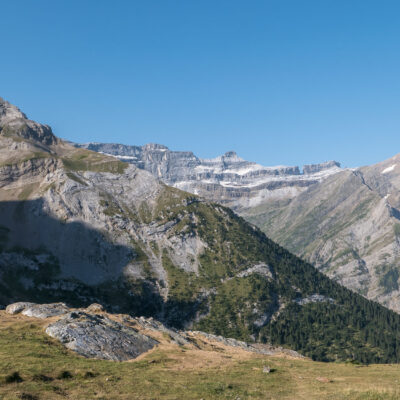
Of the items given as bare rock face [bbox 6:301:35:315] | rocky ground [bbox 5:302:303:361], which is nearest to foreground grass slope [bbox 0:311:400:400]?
rocky ground [bbox 5:302:303:361]

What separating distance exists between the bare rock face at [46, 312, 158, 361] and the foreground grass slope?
3.30 meters

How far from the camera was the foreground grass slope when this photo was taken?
42312 mm

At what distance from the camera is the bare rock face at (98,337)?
242 feet

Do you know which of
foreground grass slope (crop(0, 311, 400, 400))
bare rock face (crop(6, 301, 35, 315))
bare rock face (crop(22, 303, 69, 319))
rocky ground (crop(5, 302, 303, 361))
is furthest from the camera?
bare rock face (crop(6, 301, 35, 315))

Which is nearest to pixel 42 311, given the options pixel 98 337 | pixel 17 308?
pixel 17 308

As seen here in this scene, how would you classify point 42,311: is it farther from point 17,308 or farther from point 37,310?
point 17,308

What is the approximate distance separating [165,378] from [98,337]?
31875 millimetres

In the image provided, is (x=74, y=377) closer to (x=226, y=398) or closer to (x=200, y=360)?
(x=226, y=398)

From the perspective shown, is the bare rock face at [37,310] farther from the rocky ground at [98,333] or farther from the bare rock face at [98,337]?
the bare rock face at [98,337]

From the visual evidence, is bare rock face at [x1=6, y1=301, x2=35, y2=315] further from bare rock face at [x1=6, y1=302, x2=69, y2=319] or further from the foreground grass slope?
the foreground grass slope

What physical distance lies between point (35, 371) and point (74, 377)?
206 inches

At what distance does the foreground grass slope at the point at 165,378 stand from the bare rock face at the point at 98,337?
3302mm

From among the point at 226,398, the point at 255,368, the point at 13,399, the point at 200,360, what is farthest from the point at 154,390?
the point at 200,360

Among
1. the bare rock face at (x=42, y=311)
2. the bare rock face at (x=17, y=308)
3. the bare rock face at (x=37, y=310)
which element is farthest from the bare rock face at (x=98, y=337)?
the bare rock face at (x=17, y=308)
